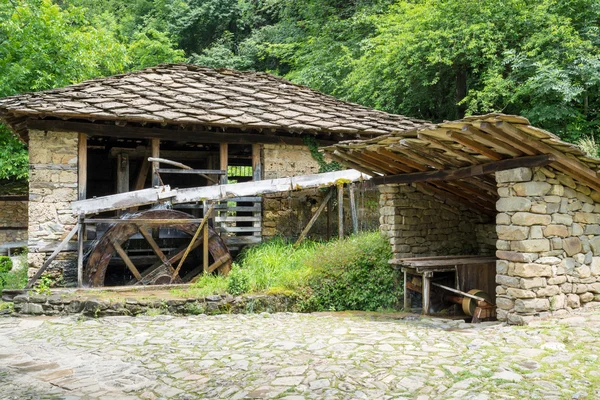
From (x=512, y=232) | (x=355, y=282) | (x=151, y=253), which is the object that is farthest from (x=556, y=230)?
(x=151, y=253)

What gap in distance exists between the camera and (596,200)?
6367 mm

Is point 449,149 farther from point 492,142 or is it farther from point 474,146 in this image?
point 492,142

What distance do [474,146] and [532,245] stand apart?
4.13ft

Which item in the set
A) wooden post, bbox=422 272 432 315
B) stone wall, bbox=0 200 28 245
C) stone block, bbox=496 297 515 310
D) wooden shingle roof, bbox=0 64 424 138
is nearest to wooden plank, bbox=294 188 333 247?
wooden shingle roof, bbox=0 64 424 138

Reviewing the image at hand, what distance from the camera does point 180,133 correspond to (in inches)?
389

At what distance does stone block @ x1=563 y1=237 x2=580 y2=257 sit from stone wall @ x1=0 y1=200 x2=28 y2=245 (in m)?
14.8

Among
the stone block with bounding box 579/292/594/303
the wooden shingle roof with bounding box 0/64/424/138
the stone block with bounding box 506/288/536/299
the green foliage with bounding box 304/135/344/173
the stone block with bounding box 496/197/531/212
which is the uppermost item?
the wooden shingle roof with bounding box 0/64/424/138

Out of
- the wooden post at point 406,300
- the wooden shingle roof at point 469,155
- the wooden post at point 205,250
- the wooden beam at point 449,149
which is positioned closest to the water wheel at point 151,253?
the wooden post at point 205,250

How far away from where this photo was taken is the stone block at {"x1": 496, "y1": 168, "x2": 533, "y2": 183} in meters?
5.80

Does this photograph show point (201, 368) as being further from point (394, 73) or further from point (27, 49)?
point (27, 49)

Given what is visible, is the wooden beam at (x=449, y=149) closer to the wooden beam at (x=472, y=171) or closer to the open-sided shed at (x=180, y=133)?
the wooden beam at (x=472, y=171)

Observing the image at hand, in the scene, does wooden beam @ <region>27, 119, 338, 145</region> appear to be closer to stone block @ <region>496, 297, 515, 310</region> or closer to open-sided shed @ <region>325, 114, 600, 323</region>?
open-sided shed @ <region>325, 114, 600, 323</region>

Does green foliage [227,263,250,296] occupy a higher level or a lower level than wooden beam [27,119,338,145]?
lower

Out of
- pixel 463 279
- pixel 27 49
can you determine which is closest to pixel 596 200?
pixel 463 279
